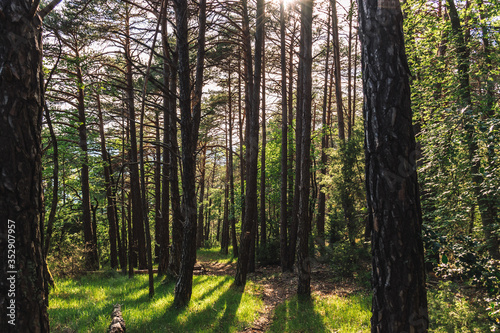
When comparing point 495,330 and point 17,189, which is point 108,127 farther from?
point 495,330

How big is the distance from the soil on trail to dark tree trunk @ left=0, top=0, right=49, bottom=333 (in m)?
4.77

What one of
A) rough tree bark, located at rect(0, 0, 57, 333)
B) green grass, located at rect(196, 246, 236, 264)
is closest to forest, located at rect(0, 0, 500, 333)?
rough tree bark, located at rect(0, 0, 57, 333)

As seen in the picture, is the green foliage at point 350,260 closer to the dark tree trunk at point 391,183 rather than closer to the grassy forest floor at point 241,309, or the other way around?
the grassy forest floor at point 241,309

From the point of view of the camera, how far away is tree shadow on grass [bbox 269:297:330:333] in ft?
20.2

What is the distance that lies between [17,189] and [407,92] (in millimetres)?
3934

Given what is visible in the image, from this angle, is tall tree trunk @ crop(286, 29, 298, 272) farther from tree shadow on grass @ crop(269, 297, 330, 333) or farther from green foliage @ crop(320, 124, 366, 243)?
tree shadow on grass @ crop(269, 297, 330, 333)

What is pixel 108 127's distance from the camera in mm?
18578

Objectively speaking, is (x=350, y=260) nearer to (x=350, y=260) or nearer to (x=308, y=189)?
(x=350, y=260)

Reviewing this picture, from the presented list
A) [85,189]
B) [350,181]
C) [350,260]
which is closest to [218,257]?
[85,189]

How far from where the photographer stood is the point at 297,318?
6699 mm

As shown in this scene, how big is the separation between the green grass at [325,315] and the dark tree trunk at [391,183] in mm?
3581

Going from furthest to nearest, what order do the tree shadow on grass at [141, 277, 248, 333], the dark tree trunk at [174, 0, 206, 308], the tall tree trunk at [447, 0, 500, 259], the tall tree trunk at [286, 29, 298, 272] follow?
the tall tree trunk at [286, 29, 298, 272], the dark tree trunk at [174, 0, 206, 308], the tree shadow on grass at [141, 277, 248, 333], the tall tree trunk at [447, 0, 500, 259]

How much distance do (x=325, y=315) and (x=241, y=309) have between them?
2154mm

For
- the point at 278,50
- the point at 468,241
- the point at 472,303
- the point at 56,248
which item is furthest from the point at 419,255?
the point at 278,50
